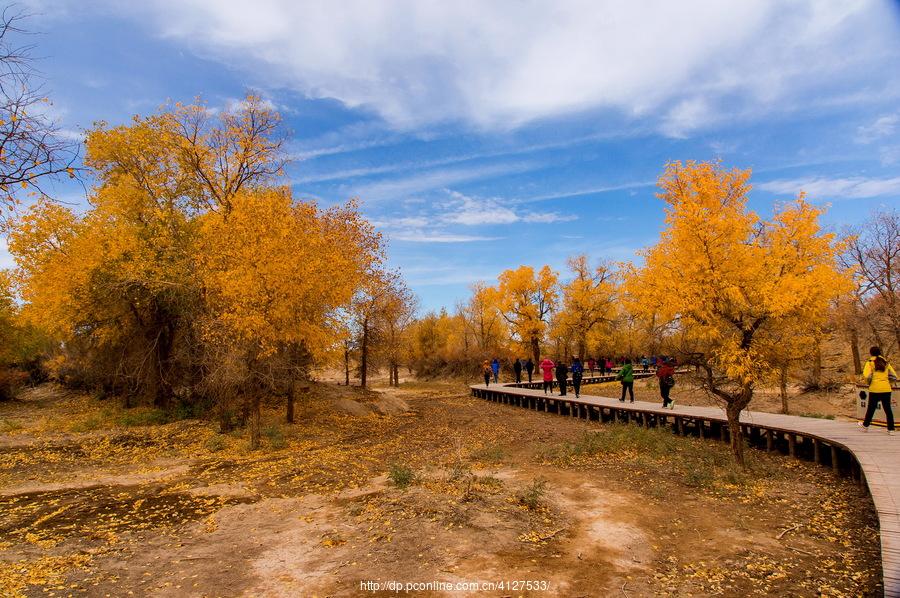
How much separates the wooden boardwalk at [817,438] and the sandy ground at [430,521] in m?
0.49

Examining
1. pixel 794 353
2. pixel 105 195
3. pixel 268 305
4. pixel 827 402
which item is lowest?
pixel 827 402

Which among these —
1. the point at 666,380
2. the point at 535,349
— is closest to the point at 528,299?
the point at 535,349

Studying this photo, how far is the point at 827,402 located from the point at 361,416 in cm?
2336

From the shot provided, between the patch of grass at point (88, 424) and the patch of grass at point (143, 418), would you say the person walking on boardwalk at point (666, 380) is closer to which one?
the patch of grass at point (143, 418)

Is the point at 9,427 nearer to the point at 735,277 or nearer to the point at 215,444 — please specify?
the point at 215,444

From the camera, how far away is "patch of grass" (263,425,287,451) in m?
14.6

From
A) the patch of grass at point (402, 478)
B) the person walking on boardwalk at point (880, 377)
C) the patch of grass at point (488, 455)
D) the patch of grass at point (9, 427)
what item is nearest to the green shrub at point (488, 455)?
the patch of grass at point (488, 455)

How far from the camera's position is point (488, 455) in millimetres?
13367

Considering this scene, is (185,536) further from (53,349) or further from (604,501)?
(53,349)

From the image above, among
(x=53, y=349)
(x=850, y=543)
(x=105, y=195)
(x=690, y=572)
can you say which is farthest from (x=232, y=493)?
(x=53, y=349)

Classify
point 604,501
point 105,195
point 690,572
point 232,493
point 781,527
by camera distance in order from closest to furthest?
1. point 690,572
2. point 781,527
3. point 604,501
4. point 232,493
5. point 105,195

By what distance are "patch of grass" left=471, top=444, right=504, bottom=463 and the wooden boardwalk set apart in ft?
20.9

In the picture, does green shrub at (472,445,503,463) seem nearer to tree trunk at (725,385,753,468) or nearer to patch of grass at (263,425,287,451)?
tree trunk at (725,385,753,468)

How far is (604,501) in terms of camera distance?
8.96m
